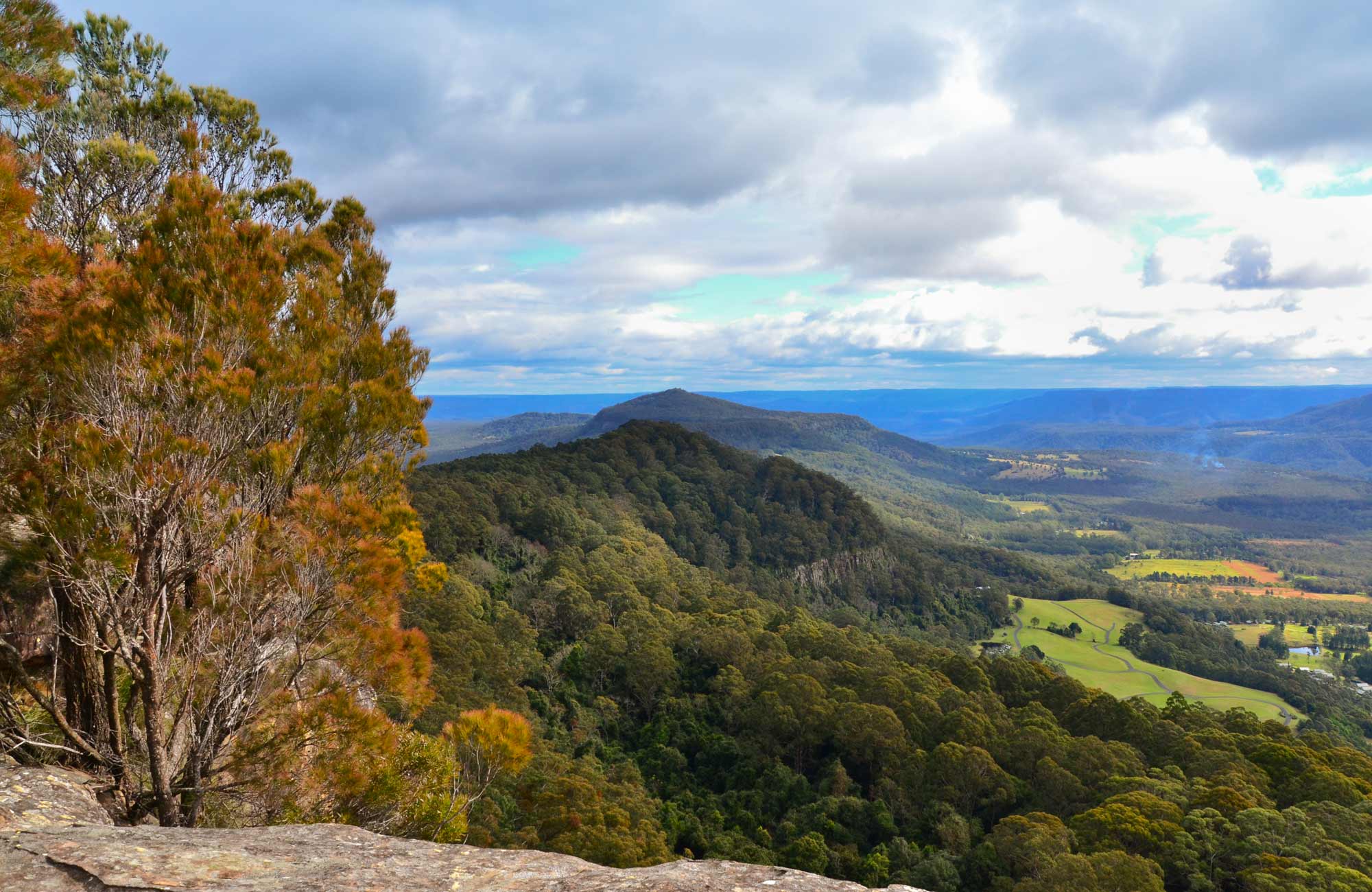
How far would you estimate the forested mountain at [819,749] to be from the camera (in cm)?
2666

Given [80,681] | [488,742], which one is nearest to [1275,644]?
[488,742]

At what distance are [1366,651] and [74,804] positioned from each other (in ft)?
589

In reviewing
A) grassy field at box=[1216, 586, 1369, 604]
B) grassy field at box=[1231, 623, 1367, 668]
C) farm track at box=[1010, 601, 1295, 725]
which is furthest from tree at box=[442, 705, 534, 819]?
grassy field at box=[1216, 586, 1369, 604]

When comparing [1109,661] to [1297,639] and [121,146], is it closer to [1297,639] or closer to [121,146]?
[1297,639]

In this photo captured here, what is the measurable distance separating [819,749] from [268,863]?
41005 mm

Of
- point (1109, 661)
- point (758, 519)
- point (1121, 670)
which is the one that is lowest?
point (1109, 661)

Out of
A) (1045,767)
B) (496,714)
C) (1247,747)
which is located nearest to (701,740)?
(1045,767)

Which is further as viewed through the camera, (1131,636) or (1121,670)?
(1131,636)

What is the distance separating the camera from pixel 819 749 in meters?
42.2

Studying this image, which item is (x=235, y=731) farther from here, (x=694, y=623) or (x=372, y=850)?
(x=694, y=623)

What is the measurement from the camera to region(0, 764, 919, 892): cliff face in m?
5.46

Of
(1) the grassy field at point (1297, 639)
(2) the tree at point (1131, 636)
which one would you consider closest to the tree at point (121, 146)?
(2) the tree at point (1131, 636)

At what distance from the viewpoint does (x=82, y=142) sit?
9125mm

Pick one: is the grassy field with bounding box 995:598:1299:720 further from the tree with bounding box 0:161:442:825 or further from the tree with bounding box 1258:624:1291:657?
the tree with bounding box 0:161:442:825
